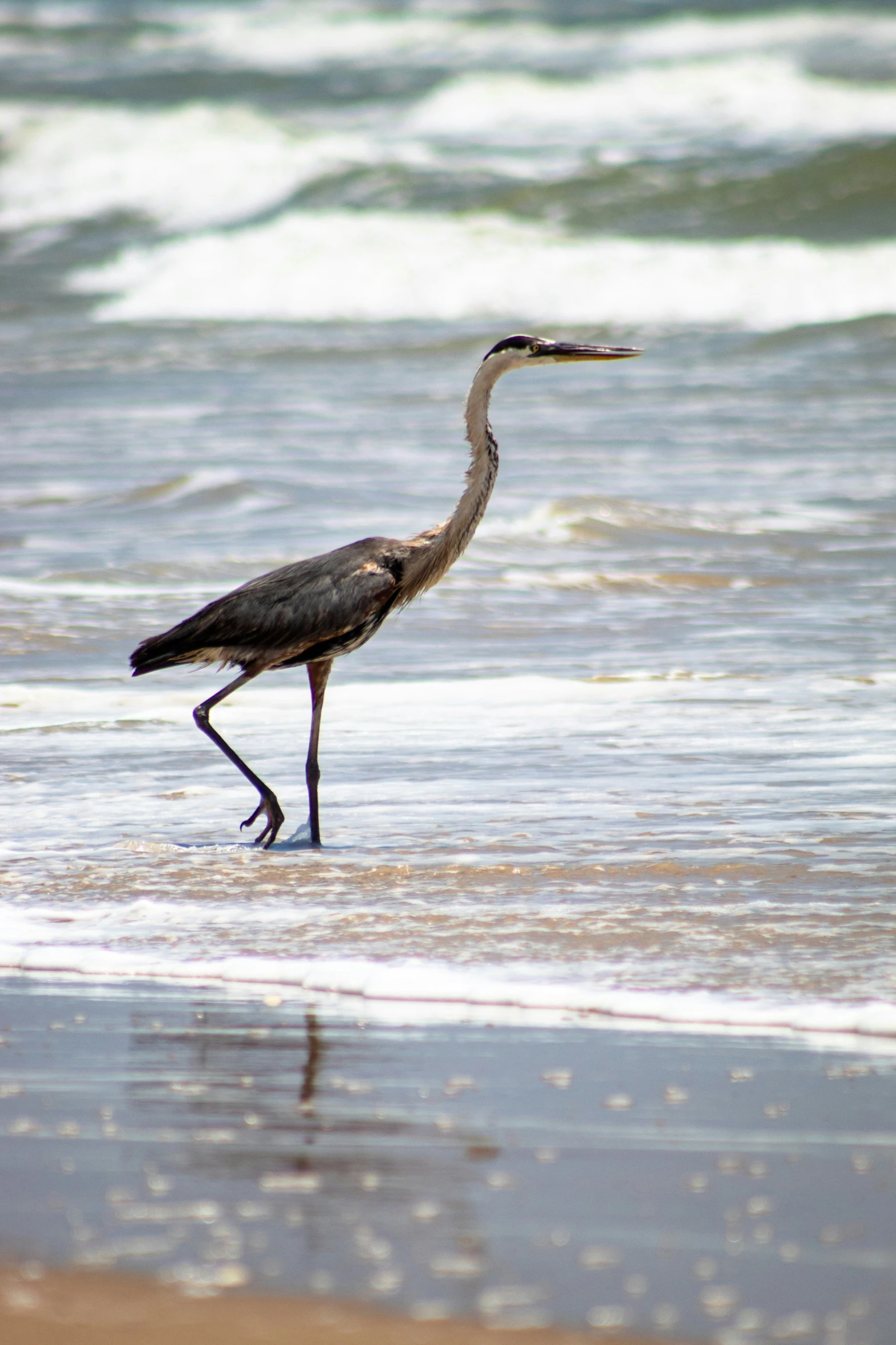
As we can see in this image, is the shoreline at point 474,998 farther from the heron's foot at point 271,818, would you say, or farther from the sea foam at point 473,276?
the sea foam at point 473,276

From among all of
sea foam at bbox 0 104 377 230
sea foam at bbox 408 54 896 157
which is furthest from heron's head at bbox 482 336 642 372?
sea foam at bbox 0 104 377 230

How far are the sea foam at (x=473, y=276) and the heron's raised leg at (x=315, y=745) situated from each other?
19.7 meters

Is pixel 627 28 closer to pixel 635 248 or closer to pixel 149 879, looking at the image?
pixel 635 248

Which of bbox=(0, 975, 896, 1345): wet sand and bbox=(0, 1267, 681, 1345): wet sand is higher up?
bbox=(0, 1267, 681, 1345): wet sand

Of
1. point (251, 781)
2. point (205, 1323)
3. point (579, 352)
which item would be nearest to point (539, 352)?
point (579, 352)

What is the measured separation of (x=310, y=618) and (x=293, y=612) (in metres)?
0.06

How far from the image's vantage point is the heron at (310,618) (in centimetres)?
600

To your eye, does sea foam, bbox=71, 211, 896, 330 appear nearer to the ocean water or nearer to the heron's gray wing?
the ocean water

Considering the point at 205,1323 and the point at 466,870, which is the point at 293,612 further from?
the point at 205,1323

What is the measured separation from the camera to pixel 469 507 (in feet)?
21.0

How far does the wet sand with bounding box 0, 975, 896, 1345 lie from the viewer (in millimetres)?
2598

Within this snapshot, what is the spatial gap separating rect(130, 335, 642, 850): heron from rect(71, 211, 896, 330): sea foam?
19.6 m

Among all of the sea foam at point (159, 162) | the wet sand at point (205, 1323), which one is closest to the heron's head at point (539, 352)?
the wet sand at point (205, 1323)

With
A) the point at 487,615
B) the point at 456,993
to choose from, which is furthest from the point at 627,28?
the point at 456,993
